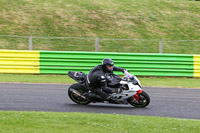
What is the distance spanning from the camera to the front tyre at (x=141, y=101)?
369 inches

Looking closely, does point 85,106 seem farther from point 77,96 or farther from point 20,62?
point 20,62

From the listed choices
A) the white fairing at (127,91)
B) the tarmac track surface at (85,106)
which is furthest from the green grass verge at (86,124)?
the white fairing at (127,91)

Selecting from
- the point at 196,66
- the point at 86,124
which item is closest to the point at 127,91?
the point at 86,124

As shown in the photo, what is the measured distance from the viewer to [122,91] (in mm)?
9297

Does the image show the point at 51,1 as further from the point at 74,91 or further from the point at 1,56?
the point at 74,91

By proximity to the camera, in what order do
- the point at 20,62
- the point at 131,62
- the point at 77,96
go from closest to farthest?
the point at 77,96
the point at 20,62
the point at 131,62

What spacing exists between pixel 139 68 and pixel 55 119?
10025mm

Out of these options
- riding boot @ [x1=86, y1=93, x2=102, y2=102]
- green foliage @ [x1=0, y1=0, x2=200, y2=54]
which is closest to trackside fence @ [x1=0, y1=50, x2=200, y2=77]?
green foliage @ [x1=0, y1=0, x2=200, y2=54]

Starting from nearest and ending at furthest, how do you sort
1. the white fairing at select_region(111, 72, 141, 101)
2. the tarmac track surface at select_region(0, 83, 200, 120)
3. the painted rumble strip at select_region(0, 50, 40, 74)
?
the tarmac track surface at select_region(0, 83, 200, 120) < the white fairing at select_region(111, 72, 141, 101) < the painted rumble strip at select_region(0, 50, 40, 74)

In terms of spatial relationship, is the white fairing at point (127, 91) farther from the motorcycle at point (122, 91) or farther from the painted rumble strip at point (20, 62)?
the painted rumble strip at point (20, 62)

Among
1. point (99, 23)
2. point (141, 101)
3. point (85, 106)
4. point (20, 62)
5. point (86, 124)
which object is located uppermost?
point (99, 23)

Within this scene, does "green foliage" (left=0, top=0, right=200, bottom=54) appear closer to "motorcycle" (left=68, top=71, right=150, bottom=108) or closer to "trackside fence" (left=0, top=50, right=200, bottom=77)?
"trackside fence" (left=0, top=50, right=200, bottom=77)

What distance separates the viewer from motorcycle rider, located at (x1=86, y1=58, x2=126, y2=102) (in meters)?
9.25

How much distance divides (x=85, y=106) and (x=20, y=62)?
294 inches
